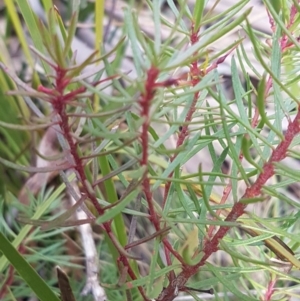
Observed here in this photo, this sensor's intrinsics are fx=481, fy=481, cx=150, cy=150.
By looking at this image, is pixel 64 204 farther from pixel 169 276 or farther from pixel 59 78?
pixel 59 78

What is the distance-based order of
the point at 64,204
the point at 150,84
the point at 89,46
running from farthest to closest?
the point at 89,46
the point at 64,204
the point at 150,84

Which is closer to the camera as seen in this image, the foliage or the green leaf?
the foliage

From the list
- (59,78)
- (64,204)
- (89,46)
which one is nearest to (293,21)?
(59,78)

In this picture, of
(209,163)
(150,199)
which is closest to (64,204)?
(209,163)

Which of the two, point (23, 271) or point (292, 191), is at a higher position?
point (23, 271)

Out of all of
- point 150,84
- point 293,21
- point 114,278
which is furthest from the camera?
point 114,278

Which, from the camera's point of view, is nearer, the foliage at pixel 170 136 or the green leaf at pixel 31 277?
the foliage at pixel 170 136

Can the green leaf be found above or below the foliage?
below

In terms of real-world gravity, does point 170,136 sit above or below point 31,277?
above

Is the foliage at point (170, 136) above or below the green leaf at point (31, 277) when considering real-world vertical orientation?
above

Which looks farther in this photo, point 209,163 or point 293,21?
point 209,163

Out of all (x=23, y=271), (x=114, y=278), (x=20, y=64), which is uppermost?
(x=20, y=64)
